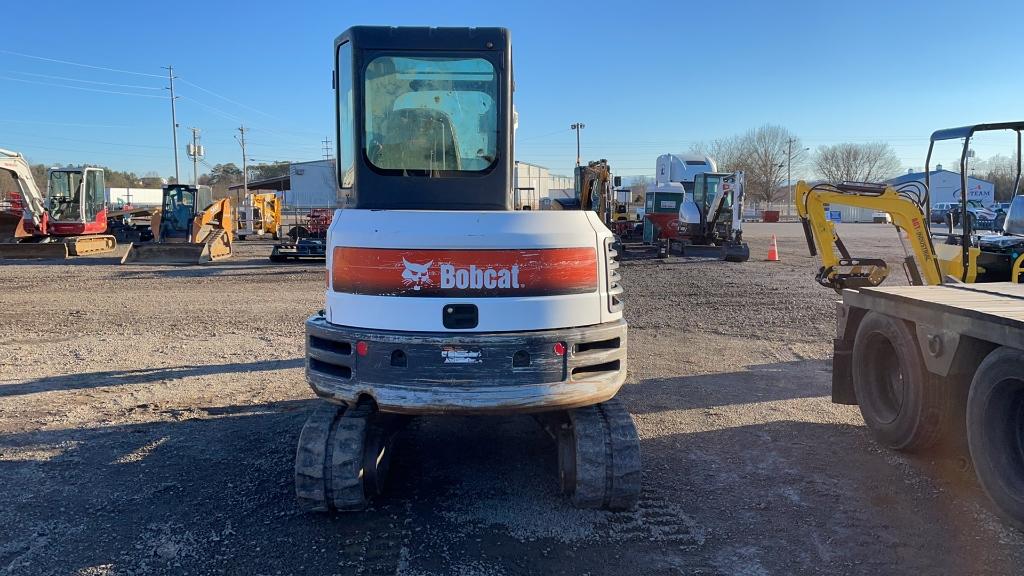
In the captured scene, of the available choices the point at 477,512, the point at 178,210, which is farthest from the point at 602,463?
the point at 178,210

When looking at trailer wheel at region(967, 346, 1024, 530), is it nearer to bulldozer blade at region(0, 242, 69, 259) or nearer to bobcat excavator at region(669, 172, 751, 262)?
bobcat excavator at region(669, 172, 751, 262)

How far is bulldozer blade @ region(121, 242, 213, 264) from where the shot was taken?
19.1 m

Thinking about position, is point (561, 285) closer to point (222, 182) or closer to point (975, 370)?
point (975, 370)

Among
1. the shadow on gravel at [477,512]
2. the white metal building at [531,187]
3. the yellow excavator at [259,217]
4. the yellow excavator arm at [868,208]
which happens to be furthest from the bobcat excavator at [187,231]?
the yellow excavator arm at [868,208]

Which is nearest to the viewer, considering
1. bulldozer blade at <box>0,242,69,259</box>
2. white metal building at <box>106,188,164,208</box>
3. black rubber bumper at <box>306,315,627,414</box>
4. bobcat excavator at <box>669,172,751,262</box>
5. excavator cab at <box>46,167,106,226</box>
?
black rubber bumper at <box>306,315,627,414</box>

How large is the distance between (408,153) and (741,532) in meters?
3.12

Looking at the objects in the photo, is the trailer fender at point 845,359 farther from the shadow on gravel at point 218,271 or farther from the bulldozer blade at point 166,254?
the bulldozer blade at point 166,254

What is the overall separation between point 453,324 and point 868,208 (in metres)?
6.15

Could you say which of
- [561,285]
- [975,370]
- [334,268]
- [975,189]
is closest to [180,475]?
[334,268]

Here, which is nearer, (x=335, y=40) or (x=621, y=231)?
(x=335, y=40)

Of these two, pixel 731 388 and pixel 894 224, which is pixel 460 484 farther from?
pixel 894 224

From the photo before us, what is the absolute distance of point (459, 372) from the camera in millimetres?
3770

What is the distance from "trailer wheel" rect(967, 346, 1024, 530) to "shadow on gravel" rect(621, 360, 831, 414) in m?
2.48

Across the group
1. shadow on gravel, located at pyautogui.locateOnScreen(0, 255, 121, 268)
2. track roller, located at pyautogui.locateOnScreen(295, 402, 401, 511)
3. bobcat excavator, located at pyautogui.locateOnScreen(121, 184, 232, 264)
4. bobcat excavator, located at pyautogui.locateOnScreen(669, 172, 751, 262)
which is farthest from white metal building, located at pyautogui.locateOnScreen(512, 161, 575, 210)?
shadow on gravel, located at pyautogui.locateOnScreen(0, 255, 121, 268)
